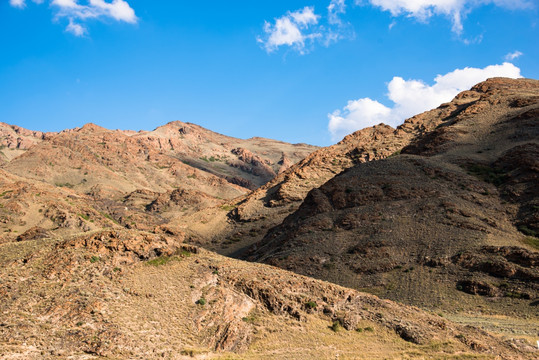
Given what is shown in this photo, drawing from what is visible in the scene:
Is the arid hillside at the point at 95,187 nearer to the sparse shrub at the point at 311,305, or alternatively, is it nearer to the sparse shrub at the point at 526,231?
the sparse shrub at the point at 311,305

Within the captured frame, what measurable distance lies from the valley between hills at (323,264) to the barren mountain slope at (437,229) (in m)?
0.19

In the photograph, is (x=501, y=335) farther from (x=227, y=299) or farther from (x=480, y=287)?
(x=227, y=299)

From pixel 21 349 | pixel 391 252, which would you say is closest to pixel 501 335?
pixel 391 252

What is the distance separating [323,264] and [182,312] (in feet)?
87.5

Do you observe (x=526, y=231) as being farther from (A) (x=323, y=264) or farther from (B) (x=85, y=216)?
(B) (x=85, y=216)

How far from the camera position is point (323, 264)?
1836 inches

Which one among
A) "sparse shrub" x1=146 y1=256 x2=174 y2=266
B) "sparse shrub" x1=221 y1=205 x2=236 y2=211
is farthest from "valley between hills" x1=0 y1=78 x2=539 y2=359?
"sparse shrub" x1=221 y1=205 x2=236 y2=211

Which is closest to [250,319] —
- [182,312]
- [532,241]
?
[182,312]

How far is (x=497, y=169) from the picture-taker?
2415 inches

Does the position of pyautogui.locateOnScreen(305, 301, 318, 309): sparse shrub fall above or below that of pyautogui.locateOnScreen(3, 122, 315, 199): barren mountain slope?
below

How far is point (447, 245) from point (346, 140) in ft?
216

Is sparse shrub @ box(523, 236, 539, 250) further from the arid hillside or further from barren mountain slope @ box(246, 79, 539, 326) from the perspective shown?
the arid hillside

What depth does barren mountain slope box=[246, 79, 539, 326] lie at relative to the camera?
38656mm

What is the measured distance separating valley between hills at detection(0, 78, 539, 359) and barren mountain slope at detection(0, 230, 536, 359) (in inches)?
3.3
